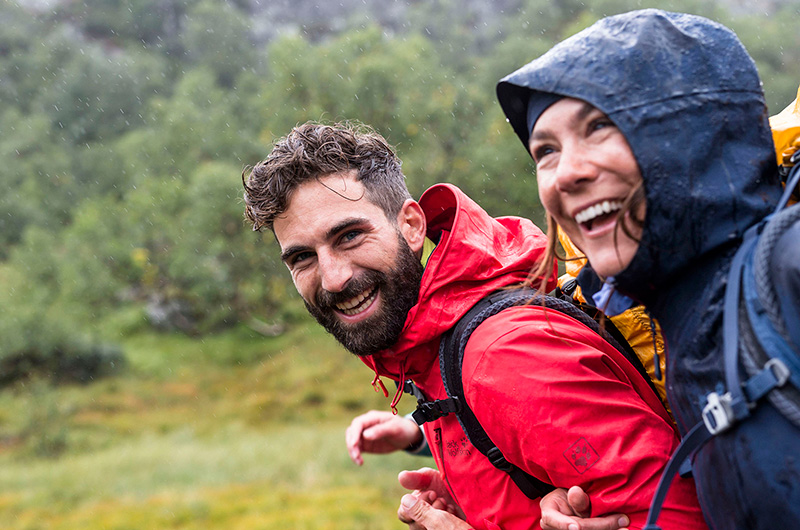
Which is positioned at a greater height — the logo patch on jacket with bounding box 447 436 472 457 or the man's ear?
the man's ear

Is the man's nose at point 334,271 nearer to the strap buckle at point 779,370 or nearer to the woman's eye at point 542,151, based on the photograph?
the woman's eye at point 542,151

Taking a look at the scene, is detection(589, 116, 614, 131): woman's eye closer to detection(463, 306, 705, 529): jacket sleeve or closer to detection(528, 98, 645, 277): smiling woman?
detection(528, 98, 645, 277): smiling woman

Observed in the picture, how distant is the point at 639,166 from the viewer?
4.73ft

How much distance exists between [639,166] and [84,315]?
26.4m

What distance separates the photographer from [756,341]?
50.3 inches

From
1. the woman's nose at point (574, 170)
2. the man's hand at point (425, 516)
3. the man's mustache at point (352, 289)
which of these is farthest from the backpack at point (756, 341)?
the man's mustache at point (352, 289)

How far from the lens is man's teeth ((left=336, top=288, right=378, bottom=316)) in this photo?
252cm

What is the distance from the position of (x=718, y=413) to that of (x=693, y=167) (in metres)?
0.50

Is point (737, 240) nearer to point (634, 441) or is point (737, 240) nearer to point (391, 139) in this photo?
point (634, 441)

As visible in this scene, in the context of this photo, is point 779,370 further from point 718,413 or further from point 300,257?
point 300,257

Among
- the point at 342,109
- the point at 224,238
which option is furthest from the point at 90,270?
the point at 342,109

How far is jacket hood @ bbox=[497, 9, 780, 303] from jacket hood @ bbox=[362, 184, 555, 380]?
0.71m

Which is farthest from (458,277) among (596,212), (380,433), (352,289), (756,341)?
(380,433)

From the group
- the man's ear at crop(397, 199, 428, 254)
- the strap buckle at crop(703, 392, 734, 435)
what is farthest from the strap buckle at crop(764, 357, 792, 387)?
the man's ear at crop(397, 199, 428, 254)
